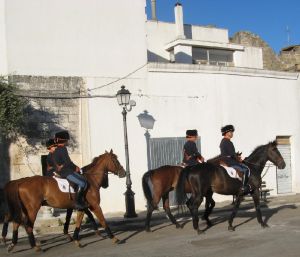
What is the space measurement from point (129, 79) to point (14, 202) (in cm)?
1054

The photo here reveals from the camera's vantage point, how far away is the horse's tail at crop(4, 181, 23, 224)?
35.7 feet

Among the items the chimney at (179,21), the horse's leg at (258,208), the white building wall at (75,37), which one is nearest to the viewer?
the horse's leg at (258,208)

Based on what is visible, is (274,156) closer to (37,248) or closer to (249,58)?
(37,248)

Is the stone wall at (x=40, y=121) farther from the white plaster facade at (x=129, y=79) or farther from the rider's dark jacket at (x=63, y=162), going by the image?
the rider's dark jacket at (x=63, y=162)

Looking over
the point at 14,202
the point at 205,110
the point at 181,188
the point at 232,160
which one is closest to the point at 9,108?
the point at 14,202

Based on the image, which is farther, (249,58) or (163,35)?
(249,58)

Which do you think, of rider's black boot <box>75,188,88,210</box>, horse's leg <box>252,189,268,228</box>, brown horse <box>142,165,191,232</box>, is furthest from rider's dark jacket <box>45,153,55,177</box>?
horse's leg <box>252,189,268,228</box>

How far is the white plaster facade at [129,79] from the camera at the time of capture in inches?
747

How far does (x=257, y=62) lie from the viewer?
103ft

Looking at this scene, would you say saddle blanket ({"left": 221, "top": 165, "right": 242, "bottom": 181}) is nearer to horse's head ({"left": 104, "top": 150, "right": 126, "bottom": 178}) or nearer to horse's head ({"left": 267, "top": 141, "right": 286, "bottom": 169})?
horse's head ({"left": 267, "top": 141, "right": 286, "bottom": 169})

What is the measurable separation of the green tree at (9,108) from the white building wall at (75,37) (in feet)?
3.99

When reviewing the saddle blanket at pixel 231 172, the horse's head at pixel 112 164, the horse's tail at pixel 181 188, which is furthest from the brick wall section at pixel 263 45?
the horse's head at pixel 112 164

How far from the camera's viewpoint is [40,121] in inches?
734

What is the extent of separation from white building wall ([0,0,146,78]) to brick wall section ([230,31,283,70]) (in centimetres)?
1498
